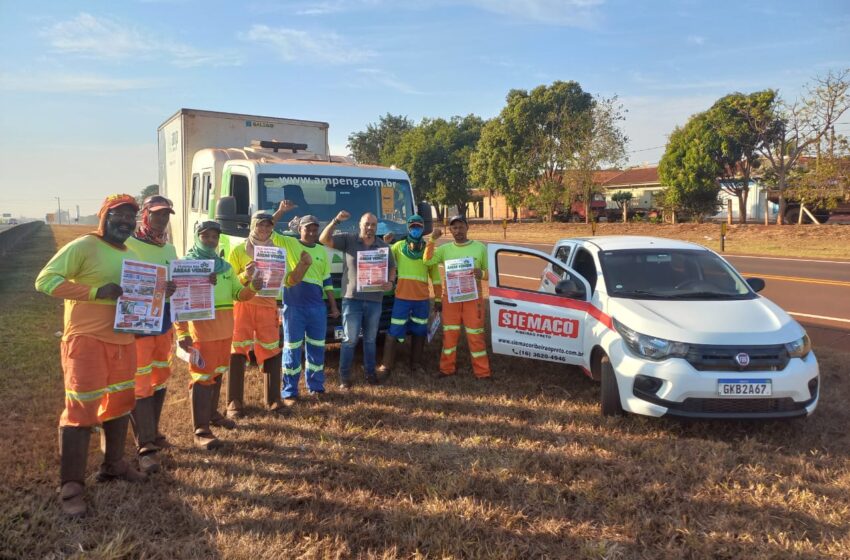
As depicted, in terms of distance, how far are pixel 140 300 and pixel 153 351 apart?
72 cm

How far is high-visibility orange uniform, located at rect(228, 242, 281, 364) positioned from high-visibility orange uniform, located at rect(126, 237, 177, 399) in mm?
779

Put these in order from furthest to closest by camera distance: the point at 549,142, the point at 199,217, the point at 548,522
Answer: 1. the point at 549,142
2. the point at 199,217
3. the point at 548,522

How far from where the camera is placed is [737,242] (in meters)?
22.8

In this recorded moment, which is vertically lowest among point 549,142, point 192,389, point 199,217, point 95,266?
point 192,389

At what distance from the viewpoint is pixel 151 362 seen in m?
4.12

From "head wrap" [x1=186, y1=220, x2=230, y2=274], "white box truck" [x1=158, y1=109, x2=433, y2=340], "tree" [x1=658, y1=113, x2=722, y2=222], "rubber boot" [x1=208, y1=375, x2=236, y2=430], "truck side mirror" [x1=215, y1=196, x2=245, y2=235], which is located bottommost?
"rubber boot" [x1=208, y1=375, x2=236, y2=430]

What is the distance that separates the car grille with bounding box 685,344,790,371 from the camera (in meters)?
4.30

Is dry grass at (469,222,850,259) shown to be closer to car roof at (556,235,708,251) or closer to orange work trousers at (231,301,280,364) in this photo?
car roof at (556,235,708,251)

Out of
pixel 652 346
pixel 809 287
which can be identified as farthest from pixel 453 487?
pixel 809 287

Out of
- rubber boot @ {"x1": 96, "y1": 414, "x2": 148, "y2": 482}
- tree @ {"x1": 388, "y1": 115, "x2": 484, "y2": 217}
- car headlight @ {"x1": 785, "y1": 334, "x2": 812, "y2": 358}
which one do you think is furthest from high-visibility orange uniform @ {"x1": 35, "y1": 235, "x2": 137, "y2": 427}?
tree @ {"x1": 388, "y1": 115, "x2": 484, "y2": 217}

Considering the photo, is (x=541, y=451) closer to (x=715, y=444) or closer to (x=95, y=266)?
(x=715, y=444)

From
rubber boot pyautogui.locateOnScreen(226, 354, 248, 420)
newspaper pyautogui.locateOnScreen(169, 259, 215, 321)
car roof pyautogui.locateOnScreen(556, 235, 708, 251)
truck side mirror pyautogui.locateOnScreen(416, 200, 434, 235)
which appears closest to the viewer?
newspaper pyautogui.locateOnScreen(169, 259, 215, 321)

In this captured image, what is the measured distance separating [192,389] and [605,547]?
3.19m

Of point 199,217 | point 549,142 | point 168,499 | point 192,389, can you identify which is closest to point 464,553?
point 168,499
